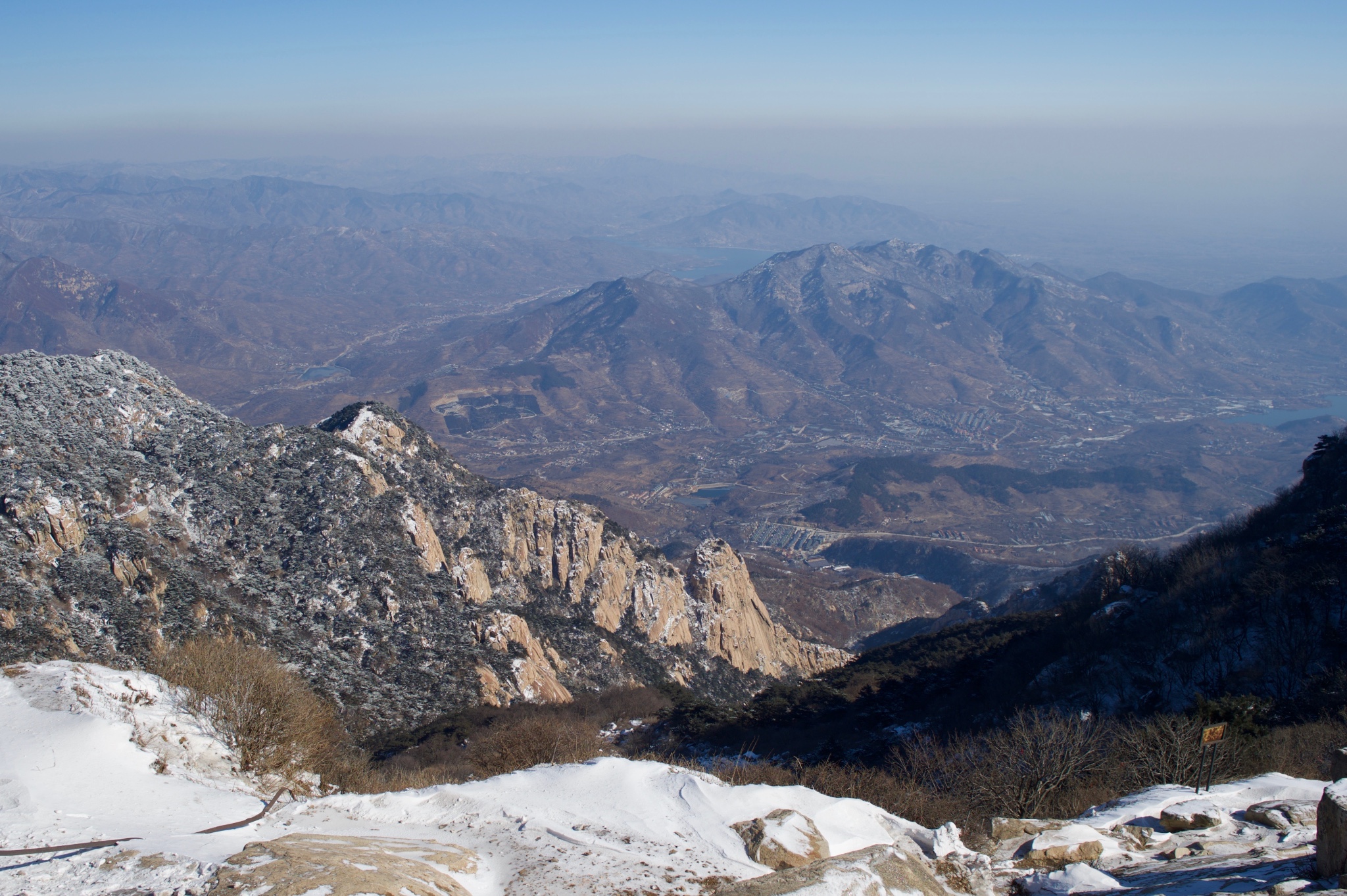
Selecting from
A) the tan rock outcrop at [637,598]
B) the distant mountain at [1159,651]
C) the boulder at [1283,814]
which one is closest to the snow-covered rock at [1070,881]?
the boulder at [1283,814]

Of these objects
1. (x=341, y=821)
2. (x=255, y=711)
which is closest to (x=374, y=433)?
(x=255, y=711)

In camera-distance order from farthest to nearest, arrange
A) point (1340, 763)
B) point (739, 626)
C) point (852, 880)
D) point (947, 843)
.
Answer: point (739, 626), point (1340, 763), point (947, 843), point (852, 880)

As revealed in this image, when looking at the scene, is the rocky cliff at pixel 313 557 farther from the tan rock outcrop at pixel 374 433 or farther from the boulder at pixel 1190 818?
the boulder at pixel 1190 818

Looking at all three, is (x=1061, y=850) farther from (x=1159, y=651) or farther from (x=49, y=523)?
(x=49, y=523)

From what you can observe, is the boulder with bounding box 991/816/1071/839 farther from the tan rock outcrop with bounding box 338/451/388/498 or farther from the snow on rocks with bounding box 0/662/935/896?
the tan rock outcrop with bounding box 338/451/388/498

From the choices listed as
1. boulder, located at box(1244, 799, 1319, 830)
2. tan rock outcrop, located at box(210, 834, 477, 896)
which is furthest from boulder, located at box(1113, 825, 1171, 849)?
tan rock outcrop, located at box(210, 834, 477, 896)

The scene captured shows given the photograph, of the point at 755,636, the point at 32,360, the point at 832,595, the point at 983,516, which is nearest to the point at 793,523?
the point at 983,516

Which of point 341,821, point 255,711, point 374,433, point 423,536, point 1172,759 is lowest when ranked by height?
point 423,536
